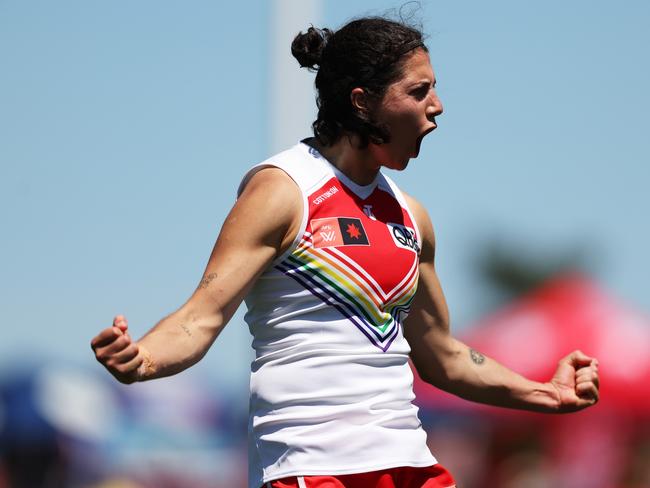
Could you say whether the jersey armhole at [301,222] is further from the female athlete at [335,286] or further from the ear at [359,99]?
the ear at [359,99]

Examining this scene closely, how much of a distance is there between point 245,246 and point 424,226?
0.86m

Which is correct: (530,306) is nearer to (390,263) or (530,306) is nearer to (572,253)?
(390,263)

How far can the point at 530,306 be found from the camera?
42.6ft

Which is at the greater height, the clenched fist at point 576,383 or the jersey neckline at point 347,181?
the jersey neckline at point 347,181

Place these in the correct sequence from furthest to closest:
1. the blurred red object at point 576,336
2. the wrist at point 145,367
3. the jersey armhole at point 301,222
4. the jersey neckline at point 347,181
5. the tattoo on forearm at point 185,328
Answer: the blurred red object at point 576,336, the jersey neckline at point 347,181, the jersey armhole at point 301,222, the tattoo on forearm at point 185,328, the wrist at point 145,367

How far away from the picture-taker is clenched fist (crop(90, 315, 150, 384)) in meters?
3.65

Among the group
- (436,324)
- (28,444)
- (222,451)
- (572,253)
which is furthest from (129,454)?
(572,253)

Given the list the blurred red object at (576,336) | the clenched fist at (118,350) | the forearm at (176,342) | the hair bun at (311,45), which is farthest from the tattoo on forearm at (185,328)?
the blurred red object at (576,336)

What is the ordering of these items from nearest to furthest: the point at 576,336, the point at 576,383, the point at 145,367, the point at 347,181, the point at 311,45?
the point at 145,367
the point at 347,181
the point at 311,45
the point at 576,383
the point at 576,336

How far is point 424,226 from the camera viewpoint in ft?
15.7

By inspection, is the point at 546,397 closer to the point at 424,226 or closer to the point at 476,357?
the point at 476,357

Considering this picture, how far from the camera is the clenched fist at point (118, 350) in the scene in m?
3.65

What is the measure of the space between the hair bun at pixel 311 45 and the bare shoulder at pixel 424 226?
0.56 metres

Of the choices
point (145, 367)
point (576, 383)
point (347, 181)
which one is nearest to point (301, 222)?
point (347, 181)
